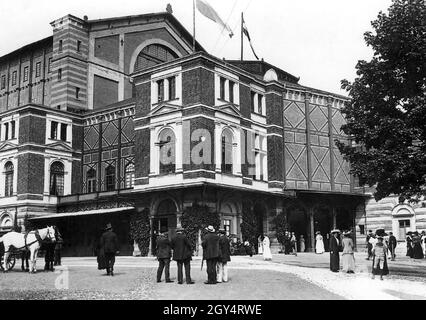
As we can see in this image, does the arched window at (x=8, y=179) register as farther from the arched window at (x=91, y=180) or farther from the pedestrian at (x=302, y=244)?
the pedestrian at (x=302, y=244)

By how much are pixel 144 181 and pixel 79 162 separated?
11.6m

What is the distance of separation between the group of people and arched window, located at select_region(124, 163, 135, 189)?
2321cm

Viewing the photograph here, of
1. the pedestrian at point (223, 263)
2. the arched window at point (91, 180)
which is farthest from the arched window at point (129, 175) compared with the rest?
the pedestrian at point (223, 263)

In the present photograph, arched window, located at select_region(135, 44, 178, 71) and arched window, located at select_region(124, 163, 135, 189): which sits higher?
arched window, located at select_region(135, 44, 178, 71)

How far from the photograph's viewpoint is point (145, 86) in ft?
116

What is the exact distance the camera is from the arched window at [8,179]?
41000mm

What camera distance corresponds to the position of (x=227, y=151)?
111 ft

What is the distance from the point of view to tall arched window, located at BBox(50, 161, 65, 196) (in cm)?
4169

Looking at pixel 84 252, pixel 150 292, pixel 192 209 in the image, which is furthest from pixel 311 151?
pixel 150 292

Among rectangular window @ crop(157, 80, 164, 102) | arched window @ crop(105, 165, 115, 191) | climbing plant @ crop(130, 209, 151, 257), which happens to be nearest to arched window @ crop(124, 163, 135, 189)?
arched window @ crop(105, 165, 115, 191)

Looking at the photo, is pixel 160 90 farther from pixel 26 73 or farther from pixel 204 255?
pixel 26 73

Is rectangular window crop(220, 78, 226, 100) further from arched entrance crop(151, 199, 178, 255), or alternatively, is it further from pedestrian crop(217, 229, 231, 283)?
pedestrian crop(217, 229, 231, 283)

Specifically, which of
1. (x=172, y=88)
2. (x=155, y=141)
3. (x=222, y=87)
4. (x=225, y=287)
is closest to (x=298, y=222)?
(x=222, y=87)

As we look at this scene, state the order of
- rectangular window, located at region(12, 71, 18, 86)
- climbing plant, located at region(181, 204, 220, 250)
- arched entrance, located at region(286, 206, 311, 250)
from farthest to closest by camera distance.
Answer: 1. rectangular window, located at region(12, 71, 18, 86)
2. arched entrance, located at region(286, 206, 311, 250)
3. climbing plant, located at region(181, 204, 220, 250)
